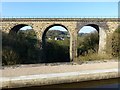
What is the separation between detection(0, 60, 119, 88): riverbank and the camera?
603 inches

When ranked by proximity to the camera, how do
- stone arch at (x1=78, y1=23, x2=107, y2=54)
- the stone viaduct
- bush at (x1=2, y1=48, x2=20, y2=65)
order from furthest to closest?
stone arch at (x1=78, y1=23, x2=107, y2=54)
the stone viaduct
bush at (x1=2, y1=48, x2=20, y2=65)

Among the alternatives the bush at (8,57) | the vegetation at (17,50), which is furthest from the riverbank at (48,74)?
the vegetation at (17,50)

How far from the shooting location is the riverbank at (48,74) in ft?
50.2

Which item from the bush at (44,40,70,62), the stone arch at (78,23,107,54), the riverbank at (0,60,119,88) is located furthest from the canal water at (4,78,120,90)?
the bush at (44,40,70,62)

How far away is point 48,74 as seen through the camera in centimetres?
1700

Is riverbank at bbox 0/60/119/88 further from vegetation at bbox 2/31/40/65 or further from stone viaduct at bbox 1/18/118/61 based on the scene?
stone viaduct at bbox 1/18/118/61

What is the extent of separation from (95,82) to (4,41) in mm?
11944

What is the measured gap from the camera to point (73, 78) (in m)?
16.5

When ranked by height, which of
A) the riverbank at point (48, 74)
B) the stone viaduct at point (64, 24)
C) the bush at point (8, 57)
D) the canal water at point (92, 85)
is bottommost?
the canal water at point (92, 85)

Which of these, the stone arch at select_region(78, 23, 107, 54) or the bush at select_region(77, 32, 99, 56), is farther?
the bush at select_region(77, 32, 99, 56)

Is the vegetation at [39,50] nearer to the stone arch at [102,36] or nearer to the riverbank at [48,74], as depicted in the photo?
the stone arch at [102,36]

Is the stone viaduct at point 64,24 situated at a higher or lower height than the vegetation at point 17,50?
higher

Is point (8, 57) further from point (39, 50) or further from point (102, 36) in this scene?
point (102, 36)

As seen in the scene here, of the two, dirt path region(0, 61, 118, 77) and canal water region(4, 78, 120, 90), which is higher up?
dirt path region(0, 61, 118, 77)
